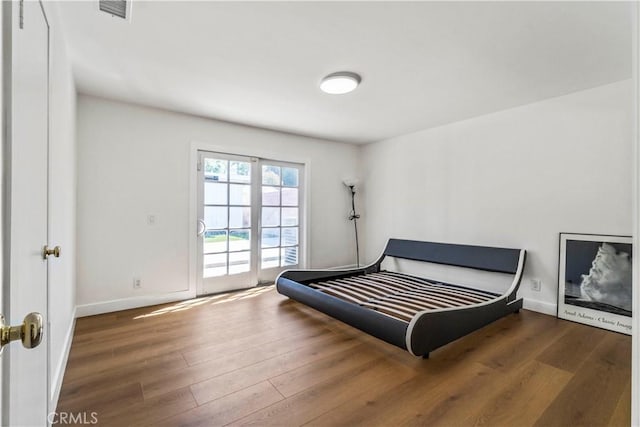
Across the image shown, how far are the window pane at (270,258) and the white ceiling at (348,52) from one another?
1.96 meters

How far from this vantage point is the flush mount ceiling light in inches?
95.3

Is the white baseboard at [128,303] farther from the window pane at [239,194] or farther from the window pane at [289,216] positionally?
the window pane at [289,216]

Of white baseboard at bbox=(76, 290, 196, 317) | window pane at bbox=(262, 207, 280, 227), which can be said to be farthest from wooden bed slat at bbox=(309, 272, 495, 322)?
white baseboard at bbox=(76, 290, 196, 317)

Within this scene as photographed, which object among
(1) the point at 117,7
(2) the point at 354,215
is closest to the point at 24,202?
(1) the point at 117,7

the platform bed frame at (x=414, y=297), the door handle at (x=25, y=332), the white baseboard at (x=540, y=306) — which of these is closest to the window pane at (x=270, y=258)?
the platform bed frame at (x=414, y=297)

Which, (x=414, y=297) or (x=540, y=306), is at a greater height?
(x=414, y=297)

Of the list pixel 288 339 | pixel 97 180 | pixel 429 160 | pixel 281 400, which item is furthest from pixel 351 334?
pixel 97 180

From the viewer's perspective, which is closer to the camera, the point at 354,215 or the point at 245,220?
the point at 245,220

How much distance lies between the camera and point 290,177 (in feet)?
14.3

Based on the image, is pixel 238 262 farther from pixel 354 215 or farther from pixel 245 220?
pixel 354 215

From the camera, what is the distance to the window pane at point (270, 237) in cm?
412

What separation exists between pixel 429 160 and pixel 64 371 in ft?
13.9

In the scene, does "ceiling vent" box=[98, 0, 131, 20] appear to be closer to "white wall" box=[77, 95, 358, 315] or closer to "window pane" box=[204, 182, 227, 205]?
"white wall" box=[77, 95, 358, 315]

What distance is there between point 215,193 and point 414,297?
8.68ft
